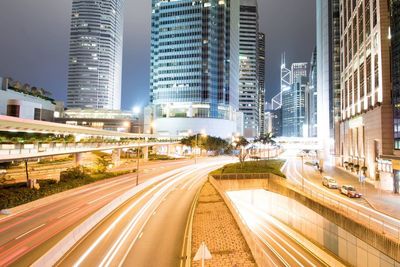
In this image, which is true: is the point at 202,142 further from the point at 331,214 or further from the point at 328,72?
the point at 331,214

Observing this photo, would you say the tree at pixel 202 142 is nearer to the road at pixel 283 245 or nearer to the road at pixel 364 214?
the road at pixel 283 245

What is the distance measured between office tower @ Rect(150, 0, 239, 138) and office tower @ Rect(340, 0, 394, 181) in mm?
71564

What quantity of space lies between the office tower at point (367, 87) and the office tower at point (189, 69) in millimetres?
71564

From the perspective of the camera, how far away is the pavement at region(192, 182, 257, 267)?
16828mm

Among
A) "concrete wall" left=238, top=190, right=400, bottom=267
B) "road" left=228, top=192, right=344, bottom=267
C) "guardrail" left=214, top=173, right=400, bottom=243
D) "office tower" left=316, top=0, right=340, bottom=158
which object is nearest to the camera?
"concrete wall" left=238, top=190, right=400, bottom=267

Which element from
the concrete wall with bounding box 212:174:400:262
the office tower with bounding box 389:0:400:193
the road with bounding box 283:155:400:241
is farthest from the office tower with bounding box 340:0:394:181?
the concrete wall with bounding box 212:174:400:262

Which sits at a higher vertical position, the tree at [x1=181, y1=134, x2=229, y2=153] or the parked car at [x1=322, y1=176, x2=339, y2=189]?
the tree at [x1=181, y1=134, x2=229, y2=153]

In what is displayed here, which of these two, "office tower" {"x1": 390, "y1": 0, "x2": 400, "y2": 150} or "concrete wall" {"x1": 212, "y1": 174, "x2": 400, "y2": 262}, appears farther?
"office tower" {"x1": 390, "y1": 0, "x2": 400, "y2": 150}

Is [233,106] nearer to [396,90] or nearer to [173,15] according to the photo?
[173,15]

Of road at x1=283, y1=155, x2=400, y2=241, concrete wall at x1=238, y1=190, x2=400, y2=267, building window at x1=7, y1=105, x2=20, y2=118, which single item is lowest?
concrete wall at x1=238, y1=190, x2=400, y2=267

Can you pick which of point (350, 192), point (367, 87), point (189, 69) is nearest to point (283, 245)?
point (350, 192)

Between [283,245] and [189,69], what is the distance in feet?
389

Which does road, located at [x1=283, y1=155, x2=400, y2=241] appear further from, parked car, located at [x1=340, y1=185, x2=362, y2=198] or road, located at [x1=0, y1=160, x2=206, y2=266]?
road, located at [x1=0, y1=160, x2=206, y2=266]

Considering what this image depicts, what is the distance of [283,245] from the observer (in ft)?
98.9
